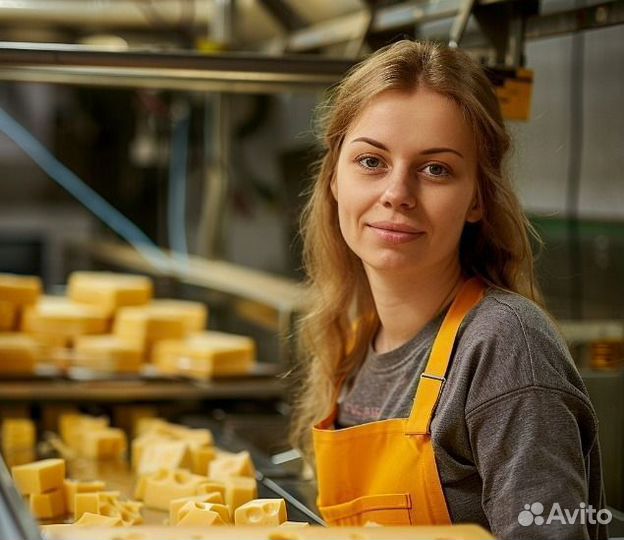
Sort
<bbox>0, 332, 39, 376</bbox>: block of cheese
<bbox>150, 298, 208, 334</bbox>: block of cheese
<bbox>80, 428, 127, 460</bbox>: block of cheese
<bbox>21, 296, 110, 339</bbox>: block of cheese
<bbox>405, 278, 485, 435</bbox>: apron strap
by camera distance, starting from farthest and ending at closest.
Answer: <bbox>150, 298, 208, 334</bbox>: block of cheese < <bbox>21, 296, 110, 339</bbox>: block of cheese < <bbox>0, 332, 39, 376</bbox>: block of cheese < <bbox>80, 428, 127, 460</bbox>: block of cheese < <bbox>405, 278, 485, 435</bbox>: apron strap

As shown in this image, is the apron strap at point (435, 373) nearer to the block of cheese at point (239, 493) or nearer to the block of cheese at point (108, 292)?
the block of cheese at point (239, 493)

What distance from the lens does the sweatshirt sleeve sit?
1333 mm

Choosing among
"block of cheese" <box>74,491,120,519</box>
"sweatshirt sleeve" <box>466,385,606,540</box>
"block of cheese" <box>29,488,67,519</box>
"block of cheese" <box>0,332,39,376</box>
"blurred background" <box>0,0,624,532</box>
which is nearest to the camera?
"sweatshirt sleeve" <box>466,385,606,540</box>

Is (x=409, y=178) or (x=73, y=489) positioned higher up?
(x=409, y=178)

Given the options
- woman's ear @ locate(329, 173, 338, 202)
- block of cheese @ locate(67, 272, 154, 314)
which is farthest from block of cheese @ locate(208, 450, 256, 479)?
block of cheese @ locate(67, 272, 154, 314)

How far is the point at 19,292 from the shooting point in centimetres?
318

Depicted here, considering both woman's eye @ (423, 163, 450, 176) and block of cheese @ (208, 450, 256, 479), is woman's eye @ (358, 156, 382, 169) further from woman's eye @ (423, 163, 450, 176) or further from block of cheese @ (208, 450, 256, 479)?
block of cheese @ (208, 450, 256, 479)

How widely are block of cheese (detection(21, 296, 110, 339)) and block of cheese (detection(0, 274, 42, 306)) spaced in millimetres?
26

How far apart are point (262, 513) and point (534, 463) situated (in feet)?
1.41

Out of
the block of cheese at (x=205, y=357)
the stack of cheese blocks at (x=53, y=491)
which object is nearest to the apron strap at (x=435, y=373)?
the stack of cheese blocks at (x=53, y=491)

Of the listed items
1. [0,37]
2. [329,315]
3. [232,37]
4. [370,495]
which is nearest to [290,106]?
[232,37]

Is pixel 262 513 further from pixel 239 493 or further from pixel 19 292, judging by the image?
pixel 19 292

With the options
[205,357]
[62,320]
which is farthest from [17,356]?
[205,357]

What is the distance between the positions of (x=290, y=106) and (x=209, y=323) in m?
1.34
